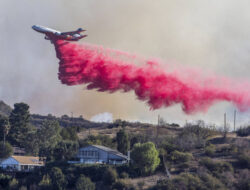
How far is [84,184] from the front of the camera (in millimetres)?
77875

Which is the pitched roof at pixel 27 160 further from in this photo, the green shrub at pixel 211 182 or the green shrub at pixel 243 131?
the green shrub at pixel 243 131

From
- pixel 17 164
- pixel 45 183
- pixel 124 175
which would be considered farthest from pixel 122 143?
pixel 45 183

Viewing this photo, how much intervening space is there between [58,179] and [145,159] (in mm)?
14511

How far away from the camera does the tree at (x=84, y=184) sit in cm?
7756

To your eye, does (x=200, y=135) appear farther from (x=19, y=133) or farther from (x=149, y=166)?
(x=19, y=133)

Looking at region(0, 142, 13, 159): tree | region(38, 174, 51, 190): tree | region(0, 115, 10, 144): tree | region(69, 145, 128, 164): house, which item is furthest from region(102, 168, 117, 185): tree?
region(0, 115, 10, 144): tree

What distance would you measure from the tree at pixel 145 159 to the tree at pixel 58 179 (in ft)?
39.7

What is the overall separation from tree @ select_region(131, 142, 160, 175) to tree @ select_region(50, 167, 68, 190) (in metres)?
12.1

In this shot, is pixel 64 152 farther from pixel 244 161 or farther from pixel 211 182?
pixel 244 161

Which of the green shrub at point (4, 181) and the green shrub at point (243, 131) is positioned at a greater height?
the green shrub at point (243, 131)

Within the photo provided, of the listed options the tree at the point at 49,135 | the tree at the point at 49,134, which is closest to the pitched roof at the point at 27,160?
the tree at the point at 49,135

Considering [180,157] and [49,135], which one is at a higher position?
[49,135]

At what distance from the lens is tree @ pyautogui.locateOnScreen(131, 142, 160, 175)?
82438 millimetres

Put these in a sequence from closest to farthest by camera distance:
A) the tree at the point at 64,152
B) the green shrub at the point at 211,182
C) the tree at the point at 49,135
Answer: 1. the green shrub at the point at 211,182
2. the tree at the point at 64,152
3. the tree at the point at 49,135
